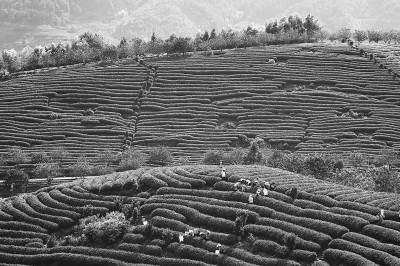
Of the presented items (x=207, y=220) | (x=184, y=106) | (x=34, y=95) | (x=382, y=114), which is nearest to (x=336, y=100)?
(x=382, y=114)

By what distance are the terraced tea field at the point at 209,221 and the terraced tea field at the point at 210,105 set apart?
3450 cm

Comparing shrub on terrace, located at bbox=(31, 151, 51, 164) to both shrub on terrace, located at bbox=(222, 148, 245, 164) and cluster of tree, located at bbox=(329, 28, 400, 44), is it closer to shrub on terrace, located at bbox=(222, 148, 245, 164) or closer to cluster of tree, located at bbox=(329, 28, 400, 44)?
shrub on terrace, located at bbox=(222, 148, 245, 164)

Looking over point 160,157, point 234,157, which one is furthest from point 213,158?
point 160,157

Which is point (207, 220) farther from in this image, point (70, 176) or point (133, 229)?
point (70, 176)

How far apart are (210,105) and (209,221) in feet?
208

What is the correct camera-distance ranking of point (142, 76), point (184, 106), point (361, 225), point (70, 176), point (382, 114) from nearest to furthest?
1. point (361, 225)
2. point (70, 176)
3. point (382, 114)
4. point (184, 106)
5. point (142, 76)

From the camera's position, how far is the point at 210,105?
10725 centimetres

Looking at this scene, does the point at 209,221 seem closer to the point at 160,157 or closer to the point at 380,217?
the point at 380,217

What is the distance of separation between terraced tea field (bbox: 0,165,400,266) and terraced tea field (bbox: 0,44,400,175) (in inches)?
1358

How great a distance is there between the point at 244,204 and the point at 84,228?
13.3 meters

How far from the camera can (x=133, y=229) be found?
46125 millimetres

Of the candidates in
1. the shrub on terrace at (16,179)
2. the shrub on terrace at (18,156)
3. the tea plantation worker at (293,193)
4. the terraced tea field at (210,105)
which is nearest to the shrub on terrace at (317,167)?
the terraced tea field at (210,105)

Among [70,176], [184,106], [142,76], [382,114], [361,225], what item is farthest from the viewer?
[142,76]

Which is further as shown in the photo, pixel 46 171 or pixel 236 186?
pixel 46 171
